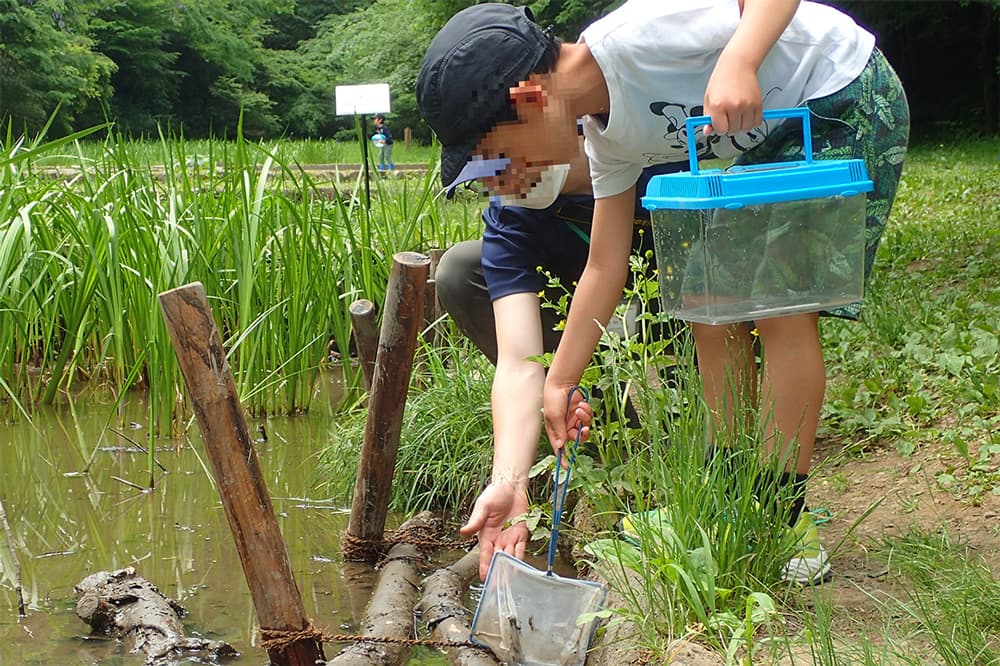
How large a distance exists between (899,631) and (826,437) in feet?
5.15

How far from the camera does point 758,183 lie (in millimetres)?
1825

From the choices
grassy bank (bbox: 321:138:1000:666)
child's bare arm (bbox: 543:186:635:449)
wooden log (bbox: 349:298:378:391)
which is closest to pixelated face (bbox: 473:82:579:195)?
child's bare arm (bbox: 543:186:635:449)

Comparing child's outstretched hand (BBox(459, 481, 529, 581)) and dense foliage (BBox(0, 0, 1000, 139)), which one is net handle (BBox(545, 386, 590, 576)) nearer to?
child's outstretched hand (BBox(459, 481, 529, 581))

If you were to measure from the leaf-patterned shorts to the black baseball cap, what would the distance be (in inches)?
20.0

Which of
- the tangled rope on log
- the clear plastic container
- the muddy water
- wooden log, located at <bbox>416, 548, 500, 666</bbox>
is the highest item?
the clear plastic container

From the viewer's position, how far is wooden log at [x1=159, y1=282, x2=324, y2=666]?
7.54ft

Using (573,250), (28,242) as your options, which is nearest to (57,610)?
(573,250)

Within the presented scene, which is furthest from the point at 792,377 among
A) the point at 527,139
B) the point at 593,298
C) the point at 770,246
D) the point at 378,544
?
the point at 378,544

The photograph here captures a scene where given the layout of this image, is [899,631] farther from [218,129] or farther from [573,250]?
[218,129]

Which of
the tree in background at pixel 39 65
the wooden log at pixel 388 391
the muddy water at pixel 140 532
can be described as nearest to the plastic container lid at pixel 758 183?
the wooden log at pixel 388 391

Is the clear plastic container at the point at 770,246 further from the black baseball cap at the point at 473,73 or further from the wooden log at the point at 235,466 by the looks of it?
the wooden log at the point at 235,466

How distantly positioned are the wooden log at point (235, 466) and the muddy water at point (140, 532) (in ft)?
0.87

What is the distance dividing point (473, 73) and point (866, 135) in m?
0.76

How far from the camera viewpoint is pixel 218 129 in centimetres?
3238
